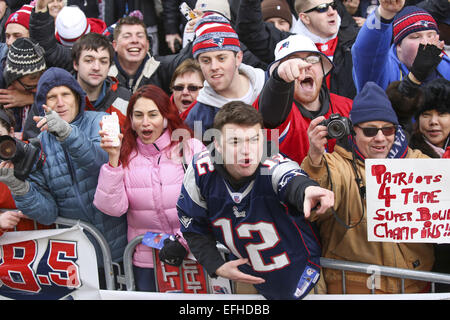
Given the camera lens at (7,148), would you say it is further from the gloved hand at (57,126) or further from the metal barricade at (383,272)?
the metal barricade at (383,272)

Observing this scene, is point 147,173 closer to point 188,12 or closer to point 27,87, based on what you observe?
point 27,87

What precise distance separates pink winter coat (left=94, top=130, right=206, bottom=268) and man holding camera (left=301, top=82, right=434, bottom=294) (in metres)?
0.97

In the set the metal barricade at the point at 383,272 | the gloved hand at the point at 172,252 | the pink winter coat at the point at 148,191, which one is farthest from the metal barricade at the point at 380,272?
the pink winter coat at the point at 148,191

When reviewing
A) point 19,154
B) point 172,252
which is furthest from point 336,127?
point 19,154

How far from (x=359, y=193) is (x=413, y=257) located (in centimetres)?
46

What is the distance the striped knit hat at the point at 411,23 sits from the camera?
4.28 m

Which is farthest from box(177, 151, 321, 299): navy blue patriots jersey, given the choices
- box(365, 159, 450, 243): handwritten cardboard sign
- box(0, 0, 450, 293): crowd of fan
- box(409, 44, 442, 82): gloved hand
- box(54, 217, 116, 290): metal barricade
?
box(409, 44, 442, 82): gloved hand

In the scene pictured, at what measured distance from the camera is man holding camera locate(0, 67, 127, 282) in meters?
3.65

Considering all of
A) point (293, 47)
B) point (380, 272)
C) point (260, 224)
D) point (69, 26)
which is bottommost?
point (380, 272)

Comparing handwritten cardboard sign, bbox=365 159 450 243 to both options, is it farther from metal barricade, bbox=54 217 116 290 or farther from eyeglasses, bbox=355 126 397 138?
metal barricade, bbox=54 217 116 290

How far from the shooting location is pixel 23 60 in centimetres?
470

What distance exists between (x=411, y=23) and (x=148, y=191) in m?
2.34

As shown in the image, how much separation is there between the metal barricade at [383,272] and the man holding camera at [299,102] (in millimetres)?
714
